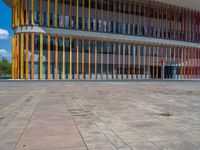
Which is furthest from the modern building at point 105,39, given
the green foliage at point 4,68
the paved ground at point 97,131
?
the green foliage at point 4,68

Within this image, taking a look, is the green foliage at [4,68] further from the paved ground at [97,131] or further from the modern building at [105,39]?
the paved ground at [97,131]

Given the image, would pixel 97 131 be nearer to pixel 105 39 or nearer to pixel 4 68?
pixel 105 39

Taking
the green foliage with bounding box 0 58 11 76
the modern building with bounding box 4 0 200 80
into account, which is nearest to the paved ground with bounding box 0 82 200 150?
the modern building with bounding box 4 0 200 80

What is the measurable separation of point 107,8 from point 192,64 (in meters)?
28.7

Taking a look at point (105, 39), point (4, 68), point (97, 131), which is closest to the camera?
point (97, 131)

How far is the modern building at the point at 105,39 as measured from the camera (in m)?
38.0

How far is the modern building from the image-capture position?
38.0 metres

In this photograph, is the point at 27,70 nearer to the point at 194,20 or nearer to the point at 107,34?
the point at 107,34

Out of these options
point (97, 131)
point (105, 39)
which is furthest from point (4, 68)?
point (97, 131)

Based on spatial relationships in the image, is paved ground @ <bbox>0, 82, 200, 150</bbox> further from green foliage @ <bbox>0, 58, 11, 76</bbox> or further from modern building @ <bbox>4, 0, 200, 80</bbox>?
green foliage @ <bbox>0, 58, 11, 76</bbox>

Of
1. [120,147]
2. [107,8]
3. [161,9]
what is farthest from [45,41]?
[120,147]

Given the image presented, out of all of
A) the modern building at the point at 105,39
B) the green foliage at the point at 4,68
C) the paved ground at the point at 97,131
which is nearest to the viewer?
the paved ground at the point at 97,131

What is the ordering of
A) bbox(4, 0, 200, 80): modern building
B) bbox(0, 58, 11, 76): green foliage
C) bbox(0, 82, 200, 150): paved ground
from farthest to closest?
bbox(0, 58, 11, 76): green foliage < bbox(4, 0, 200, 80): modern building < bbox(0, 82, 200, 150): paved ground

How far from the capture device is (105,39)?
43844 millimetres
